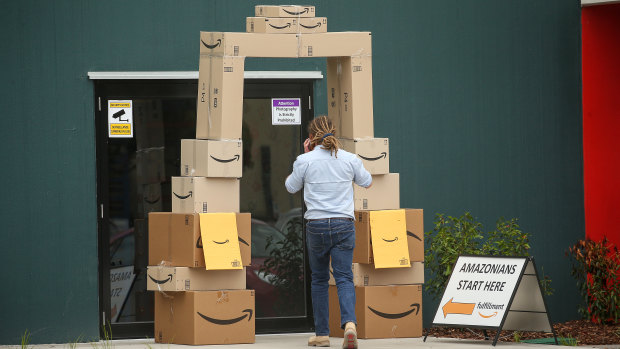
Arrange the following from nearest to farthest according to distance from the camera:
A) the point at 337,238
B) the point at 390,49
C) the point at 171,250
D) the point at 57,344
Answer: the point at 337,238 → the point at 171,250 → the point at 57,344 → the point at 390,49

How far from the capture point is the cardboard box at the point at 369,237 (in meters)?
8.26

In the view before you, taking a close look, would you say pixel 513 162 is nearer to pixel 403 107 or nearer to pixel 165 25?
pixel 403 107

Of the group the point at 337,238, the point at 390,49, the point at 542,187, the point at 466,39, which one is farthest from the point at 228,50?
the point at 542,187

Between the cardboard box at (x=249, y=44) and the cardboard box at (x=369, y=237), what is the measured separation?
156 centimetres

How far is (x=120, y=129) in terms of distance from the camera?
9.50m

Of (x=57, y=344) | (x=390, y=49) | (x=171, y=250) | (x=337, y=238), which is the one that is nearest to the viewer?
(x=337, y=238)

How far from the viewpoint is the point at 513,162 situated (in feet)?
34.0

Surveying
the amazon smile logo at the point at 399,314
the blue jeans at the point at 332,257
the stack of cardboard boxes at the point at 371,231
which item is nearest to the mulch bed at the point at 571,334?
the amazon smile logo at the point at 399,314

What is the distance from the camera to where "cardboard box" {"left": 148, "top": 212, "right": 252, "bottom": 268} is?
794 centimetres

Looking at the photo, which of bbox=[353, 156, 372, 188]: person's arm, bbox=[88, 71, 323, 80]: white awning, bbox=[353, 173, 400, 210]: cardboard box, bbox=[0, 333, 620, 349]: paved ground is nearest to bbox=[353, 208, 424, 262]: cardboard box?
bbox=[353, 173, 400, 210]: cardboard box

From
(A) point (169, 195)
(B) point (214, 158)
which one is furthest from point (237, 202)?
(A) point (169, 195)

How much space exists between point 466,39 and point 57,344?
527cm

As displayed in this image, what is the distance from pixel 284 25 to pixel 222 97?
0.85m

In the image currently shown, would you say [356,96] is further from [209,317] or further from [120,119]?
[120,119]
